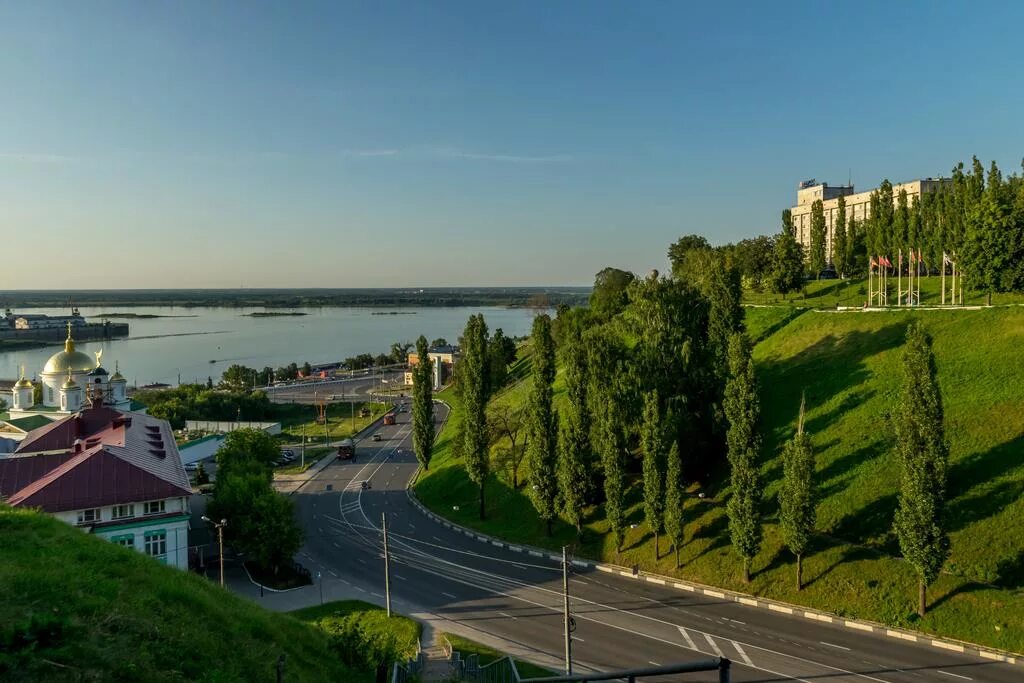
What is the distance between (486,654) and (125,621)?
627 inches

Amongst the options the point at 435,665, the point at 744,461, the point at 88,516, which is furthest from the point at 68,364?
the point at 744,461

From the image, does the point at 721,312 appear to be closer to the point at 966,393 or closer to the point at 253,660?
the point at 966,393

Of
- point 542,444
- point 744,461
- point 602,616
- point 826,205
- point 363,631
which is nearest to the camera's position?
point 363,631

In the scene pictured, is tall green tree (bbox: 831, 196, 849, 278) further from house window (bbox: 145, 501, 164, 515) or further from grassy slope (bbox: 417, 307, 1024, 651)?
house window (bbox: 145, 501, 164, 515)

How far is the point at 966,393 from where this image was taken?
3966cm

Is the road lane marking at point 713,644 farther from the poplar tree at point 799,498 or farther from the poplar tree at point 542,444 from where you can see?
the poplar tree at point 542,444

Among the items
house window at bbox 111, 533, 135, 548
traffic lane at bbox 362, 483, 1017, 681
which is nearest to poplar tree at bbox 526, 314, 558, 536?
traffic lane at bbox 362, 483, 1017, 681

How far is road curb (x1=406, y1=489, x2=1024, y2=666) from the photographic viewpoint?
26172 mm

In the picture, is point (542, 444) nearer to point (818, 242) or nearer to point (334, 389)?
point (818, 242)

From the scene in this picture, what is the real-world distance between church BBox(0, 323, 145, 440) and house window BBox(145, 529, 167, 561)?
84.8 ft

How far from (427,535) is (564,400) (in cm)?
2143

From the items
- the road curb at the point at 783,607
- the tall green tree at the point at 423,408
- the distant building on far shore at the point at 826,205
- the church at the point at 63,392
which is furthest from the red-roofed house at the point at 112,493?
the distant building on far shore at the point at 826,205

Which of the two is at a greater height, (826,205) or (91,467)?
(826,205)

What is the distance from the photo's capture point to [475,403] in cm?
4662
